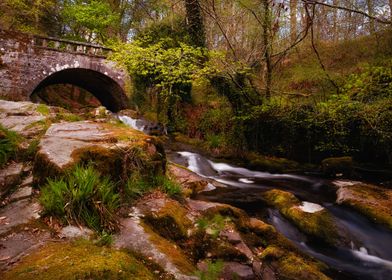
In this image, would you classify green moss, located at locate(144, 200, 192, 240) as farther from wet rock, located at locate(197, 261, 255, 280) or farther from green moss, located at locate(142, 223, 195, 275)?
wet rock, located at locate(197, 261, 255, 280)

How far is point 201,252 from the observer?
3.44 metres

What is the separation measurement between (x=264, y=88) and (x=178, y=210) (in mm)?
7741

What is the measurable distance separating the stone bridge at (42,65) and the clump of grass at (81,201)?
1260cm

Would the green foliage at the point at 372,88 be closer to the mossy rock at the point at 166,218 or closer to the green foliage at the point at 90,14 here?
the mossy rock at the point at 166,218

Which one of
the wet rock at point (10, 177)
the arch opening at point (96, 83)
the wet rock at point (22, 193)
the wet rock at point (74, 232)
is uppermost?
the arch opening at point (96, 83)

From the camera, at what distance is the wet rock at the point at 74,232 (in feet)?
9.12

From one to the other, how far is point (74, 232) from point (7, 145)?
221 cm

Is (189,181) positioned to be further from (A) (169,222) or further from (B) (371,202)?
(B) (371,202)

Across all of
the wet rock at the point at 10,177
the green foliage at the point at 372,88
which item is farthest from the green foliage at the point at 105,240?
the green foliage at the point at 372,88

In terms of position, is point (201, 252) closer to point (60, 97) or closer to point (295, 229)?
→ point (295, 229)

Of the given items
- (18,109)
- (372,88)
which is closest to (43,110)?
(18,109)

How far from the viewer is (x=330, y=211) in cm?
602

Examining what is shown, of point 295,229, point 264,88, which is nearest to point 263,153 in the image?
point 264,88

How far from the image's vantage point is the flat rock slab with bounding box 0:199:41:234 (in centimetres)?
292
